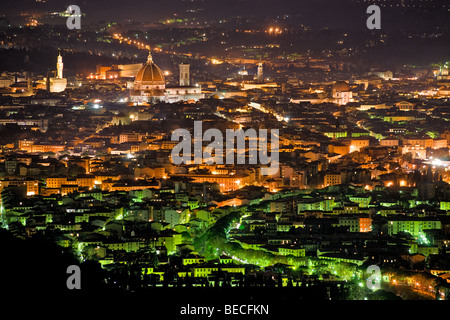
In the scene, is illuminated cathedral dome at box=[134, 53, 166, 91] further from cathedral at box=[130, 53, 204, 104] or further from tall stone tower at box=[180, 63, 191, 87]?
tall stone tower at box=[180, 63, 191, 87]

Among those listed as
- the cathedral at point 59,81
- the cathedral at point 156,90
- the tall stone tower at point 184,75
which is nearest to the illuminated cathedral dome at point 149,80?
the cathedral at point 156,90

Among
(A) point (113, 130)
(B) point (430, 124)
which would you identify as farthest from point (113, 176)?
(B) point (430, 124)

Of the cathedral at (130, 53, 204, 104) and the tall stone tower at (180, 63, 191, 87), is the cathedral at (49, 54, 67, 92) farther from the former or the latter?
the tall stone tower at (180, 63, 191, 87)

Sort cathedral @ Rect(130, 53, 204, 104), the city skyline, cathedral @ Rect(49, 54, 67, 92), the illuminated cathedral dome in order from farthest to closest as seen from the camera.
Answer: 1. cathedral @ Rect(49, 54, 67, 92)
2. the illuminated cathedral dome
3. cathedral @ Rect(130, 53, 204, 104)
4. the city skyline

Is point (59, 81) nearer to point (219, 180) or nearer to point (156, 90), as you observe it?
point (156, 90)

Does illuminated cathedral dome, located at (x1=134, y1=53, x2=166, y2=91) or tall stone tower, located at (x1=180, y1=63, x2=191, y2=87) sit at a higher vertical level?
tall stone tower, located at (x1=180, y1=63, x2=191, y2=87)

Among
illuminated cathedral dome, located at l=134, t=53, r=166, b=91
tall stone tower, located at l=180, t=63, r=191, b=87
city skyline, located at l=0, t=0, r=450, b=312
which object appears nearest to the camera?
city skyline, located at l=0, t=0, r=450, b=312

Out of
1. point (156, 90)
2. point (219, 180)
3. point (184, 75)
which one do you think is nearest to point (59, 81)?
point (156, 90)

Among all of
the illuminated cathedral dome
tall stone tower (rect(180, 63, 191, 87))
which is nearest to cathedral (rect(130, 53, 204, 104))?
the illuminated cathedral dome

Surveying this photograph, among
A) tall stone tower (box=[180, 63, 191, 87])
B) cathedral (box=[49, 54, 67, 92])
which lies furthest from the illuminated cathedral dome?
tall stone tower (box=[180, 63, 191, 87])

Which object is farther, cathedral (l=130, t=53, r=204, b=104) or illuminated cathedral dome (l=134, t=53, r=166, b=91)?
illuminated cathedral dome (l=134, t=53, r=166, b=91)

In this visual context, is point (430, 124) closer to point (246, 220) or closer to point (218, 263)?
point (246, 220)
